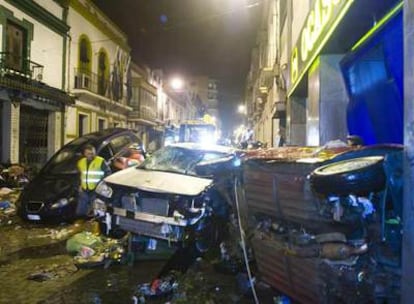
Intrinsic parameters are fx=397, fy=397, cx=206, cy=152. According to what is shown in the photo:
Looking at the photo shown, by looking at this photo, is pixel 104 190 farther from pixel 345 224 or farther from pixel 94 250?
pixel 345 224

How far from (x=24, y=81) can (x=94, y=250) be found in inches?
512

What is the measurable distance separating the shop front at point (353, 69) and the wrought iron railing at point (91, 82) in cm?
1546

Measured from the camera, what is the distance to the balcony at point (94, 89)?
72.8 feet

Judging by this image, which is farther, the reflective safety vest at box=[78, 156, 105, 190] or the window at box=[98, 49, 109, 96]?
the window at box=[98, 49, 109, 96]

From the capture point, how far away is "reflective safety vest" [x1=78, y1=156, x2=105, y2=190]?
860 cm

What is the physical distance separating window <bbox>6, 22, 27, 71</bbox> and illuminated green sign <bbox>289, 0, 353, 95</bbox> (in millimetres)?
11790

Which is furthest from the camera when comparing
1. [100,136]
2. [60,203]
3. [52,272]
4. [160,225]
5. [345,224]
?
[100,136]

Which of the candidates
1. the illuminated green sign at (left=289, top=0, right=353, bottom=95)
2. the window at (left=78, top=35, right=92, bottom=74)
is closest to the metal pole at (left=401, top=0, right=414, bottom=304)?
the illuminated green sign at (left=289, top=0, right=353, bottom=95)

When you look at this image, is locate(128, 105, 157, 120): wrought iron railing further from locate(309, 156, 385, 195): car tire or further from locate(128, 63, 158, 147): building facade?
locate(309, 156, 385, 195): car tire

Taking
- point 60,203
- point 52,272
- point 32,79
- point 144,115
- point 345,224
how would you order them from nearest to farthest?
point 345,224
point 52,272
point 60,203
point 32,79
point 144,115

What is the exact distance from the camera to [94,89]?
24.5 m

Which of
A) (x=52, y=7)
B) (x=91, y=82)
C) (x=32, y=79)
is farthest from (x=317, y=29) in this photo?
(x=91, y=82)

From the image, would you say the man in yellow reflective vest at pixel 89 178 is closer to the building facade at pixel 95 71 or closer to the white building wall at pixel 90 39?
the building facade at pixel 95 71

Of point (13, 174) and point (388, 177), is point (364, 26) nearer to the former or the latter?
point (388, 177)
